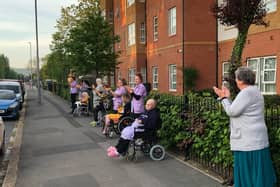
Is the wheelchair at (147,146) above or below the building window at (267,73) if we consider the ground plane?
below

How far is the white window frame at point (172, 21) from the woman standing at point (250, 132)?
18748mm

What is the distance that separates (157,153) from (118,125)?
2.55 meters

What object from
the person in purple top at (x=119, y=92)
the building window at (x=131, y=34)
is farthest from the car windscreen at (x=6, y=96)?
the building window at (x=131, y=34)

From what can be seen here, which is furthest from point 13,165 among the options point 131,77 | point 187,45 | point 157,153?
point 131,77

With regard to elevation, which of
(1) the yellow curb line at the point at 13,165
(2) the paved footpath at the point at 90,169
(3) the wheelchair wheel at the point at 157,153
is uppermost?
(3) the wheelchair wheel at the point at 157,153

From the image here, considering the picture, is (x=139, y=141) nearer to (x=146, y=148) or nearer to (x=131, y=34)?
(x=146, y=148)

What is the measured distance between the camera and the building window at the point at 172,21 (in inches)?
901

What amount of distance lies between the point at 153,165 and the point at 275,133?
2.78m

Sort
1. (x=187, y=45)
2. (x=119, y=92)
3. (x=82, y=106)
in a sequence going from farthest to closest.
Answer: (x=187, y=45), (x=82, y=106), (x=119, y=92)

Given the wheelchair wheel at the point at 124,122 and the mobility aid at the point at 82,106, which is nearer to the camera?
the wheelchair wheel at the point at 124,122

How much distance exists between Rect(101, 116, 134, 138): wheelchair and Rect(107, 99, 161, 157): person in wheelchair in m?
2.18

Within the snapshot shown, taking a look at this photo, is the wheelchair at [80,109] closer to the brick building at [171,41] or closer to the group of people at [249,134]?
the brick building at [171,41]

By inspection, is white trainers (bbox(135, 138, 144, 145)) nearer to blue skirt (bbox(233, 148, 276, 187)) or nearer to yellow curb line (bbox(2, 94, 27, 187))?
yellow curb line (bbox(2, 94, 27, 187))

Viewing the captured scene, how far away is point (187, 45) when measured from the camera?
70.8 feet
